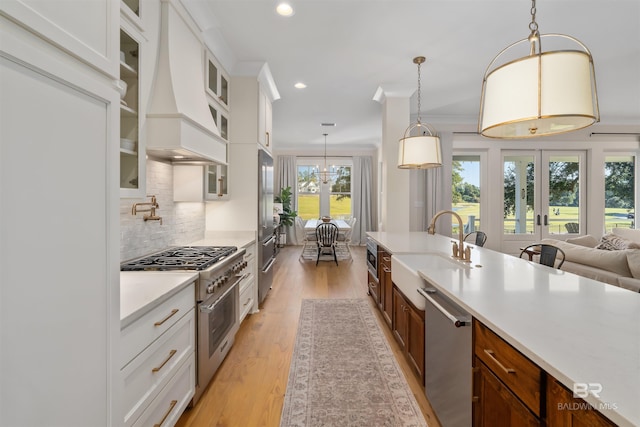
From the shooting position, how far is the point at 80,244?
796 mm

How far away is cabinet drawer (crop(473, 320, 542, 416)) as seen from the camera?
0.87 m

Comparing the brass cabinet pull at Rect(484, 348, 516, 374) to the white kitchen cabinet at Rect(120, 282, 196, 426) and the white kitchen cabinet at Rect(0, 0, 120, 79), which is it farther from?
the white kitchen cabinet at Rect(0, 0, 120, 79)

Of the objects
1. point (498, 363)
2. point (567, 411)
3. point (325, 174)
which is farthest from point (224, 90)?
point (325, 174)

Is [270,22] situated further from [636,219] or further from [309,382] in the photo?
[636,219]

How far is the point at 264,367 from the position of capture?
2283mm

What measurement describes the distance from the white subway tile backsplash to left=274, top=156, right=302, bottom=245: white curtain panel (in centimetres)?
549

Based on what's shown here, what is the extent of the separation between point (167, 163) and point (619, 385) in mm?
→ 2773

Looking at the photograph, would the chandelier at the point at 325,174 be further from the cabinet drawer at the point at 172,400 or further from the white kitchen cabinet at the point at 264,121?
the cabinet drawer at the point at 172,400

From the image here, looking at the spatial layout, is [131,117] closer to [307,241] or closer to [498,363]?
[498,363]

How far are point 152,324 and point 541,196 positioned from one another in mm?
6943

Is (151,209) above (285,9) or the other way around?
the other way around

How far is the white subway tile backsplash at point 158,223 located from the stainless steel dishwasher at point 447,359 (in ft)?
6.26

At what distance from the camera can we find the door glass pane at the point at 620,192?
598cm

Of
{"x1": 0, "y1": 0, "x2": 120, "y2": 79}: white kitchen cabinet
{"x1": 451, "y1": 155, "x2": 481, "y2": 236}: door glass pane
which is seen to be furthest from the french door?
{"x1": 0, "y1": 0, "x2": 120, "y2": 79}: white kitchen cabinet
